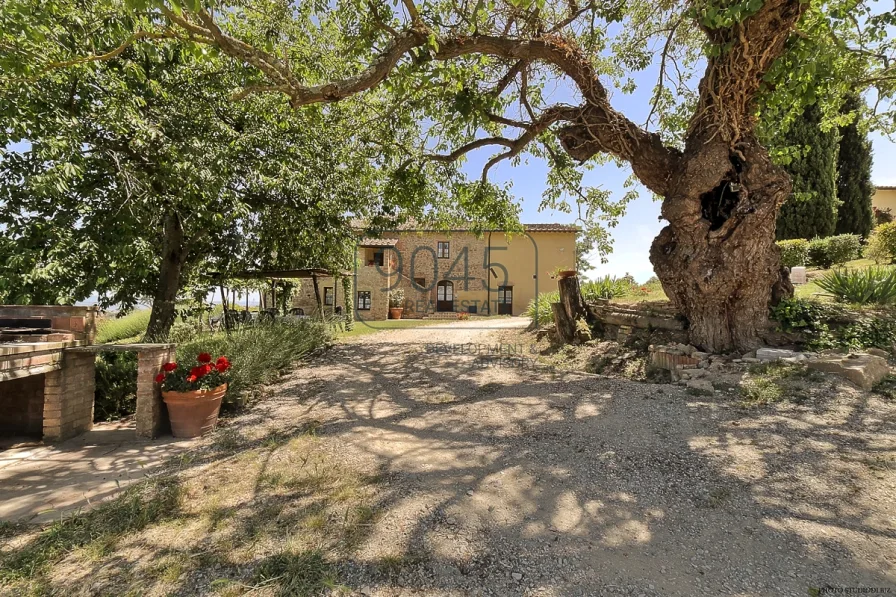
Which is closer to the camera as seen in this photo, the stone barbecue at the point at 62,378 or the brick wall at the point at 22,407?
the stone barbecue at the point at 62,378

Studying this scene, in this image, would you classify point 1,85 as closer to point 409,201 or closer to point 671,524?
point 409,201

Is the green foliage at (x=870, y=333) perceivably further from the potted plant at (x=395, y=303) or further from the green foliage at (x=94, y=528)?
the potted plant at (x=395, y=303)

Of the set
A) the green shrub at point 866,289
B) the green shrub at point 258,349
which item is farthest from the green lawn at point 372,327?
the green shrub at point 866,289

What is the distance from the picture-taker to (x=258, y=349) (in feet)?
20.5

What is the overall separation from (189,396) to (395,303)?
17.4 m

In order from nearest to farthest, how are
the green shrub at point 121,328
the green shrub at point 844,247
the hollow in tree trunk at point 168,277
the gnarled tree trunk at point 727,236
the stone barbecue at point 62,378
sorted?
the stone barbecue at point 62,378, the gnarled tree trunk at point 727,236, the hollow in tree trunk at point 168,277, the green shrub at point 844,247, the green shrub at point 121,328

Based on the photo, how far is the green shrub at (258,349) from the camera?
5.52 meters

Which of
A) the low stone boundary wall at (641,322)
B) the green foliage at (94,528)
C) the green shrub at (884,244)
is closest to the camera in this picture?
the green foliage at (94,528)

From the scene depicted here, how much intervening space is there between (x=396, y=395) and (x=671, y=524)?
12.1ft

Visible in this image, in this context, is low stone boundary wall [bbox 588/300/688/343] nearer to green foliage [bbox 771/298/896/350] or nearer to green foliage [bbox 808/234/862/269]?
green foliage [bbox 771/298/896/350]

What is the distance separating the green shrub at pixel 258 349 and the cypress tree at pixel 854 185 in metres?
19.9

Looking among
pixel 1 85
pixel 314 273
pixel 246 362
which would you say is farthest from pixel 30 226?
pixel 314 273

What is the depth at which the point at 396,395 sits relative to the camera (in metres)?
5.42

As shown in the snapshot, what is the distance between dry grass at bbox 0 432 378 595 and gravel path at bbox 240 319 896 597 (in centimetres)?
23
